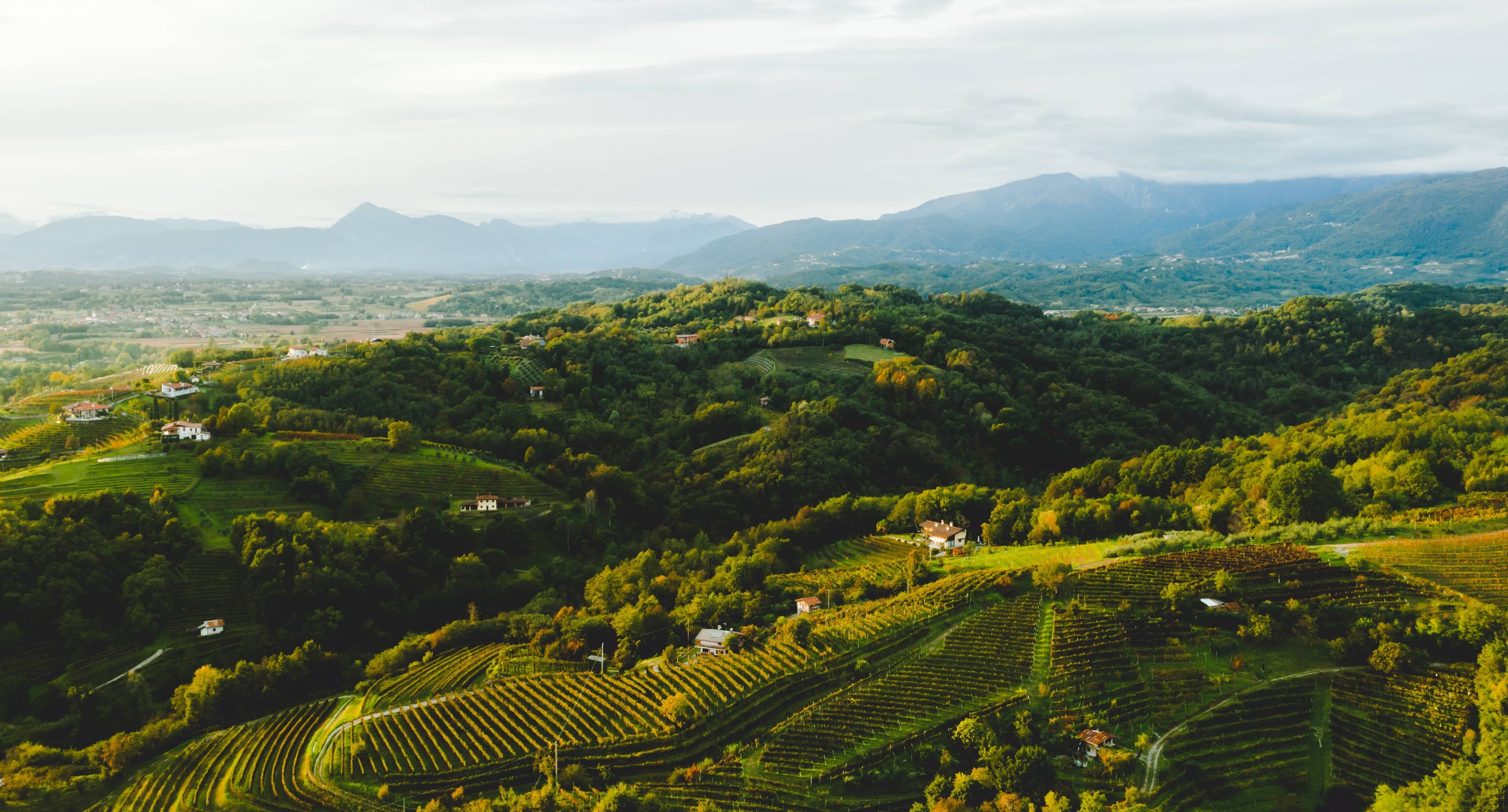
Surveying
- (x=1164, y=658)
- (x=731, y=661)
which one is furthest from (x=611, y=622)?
(x=1164, y=658)

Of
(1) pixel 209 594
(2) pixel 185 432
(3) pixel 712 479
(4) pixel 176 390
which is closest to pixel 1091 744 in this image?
(3) pixel 712 479

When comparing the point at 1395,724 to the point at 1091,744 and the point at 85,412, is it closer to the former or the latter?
the point at 1091,744

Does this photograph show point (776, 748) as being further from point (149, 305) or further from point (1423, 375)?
point (149, 305)

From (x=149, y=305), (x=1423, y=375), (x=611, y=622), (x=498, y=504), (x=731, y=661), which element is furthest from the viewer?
(x=149, y=305)

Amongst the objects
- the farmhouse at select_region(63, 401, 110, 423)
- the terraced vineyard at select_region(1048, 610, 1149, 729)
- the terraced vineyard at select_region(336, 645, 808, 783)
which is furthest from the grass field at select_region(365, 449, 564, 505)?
the terraced vineyard at select_region(1048, 610, 1149, 729)

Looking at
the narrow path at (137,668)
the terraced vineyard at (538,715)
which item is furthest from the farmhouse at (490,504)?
the terraced vineyard at (538,715)

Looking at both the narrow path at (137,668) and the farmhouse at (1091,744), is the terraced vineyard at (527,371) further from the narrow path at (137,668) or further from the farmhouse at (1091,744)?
the farmhouse at (1091,744)

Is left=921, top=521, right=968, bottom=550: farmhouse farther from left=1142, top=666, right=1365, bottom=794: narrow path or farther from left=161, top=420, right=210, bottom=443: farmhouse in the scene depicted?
left=161, top=420, right=210, bottom=443: farmhouse
